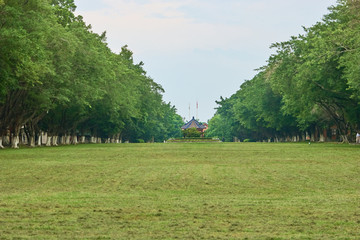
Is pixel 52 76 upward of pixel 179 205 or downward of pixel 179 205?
upward

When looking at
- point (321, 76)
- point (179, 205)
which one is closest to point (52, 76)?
point (321, 76)

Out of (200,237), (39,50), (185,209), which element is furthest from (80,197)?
(39,50)

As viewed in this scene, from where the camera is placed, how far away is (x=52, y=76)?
57.1 metres

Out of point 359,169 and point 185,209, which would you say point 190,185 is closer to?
point 185,209

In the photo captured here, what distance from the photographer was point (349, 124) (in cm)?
7781

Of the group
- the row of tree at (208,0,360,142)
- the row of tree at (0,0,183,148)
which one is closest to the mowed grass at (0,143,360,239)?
the row of tree at (0,0,183,148)

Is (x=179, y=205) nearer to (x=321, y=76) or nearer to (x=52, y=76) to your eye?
(x=52, y=76)

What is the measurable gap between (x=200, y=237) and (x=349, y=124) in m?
70.3

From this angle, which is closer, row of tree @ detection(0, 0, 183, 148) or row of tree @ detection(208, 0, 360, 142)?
row of tree @ detection(0, 0, 183, 148)

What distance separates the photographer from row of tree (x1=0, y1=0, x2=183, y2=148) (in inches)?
1730

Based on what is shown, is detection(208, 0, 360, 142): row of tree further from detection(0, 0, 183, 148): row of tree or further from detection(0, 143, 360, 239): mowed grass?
detection(0, 143, 360, 239): mowed grass

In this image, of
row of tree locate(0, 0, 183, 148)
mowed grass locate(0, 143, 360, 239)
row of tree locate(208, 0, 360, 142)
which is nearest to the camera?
mowed grass locate(0, 143, 360, 239)

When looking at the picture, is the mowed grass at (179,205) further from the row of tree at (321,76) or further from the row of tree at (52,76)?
the row of tree at (321,76)

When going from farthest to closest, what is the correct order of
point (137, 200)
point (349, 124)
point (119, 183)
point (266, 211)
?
point (349, 124)
point (119, 183)
point (137, 200)
point (266, 211)
